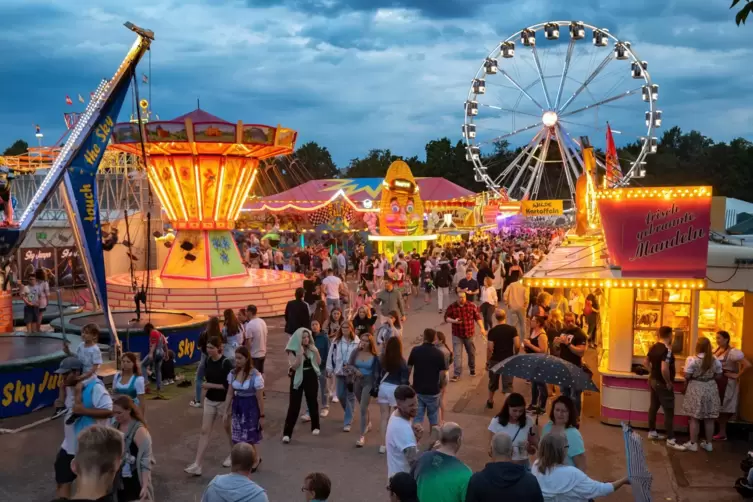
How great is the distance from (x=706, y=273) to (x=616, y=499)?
3268mm

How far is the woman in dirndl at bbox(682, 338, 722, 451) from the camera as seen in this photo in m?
7.98

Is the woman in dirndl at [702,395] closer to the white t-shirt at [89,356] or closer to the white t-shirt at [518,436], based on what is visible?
the white t-shirt at [518,436]

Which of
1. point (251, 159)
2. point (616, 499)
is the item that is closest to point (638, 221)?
point (616, 499)

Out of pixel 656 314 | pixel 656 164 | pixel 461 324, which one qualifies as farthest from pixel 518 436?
pixel 656 164

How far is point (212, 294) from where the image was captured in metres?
17.7

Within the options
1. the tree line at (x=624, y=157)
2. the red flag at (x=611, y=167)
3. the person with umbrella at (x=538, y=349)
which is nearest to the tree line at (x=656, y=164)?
the tree line at (x=624, y=157)

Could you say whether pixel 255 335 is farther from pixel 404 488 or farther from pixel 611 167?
pixel 611 167

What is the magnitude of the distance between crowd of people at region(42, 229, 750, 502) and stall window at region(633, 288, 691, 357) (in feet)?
3.10

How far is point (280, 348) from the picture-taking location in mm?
13641

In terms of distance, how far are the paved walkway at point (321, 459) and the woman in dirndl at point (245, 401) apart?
21.3 inches

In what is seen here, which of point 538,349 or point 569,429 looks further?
point 538,349

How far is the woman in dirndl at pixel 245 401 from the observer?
673 centimetres

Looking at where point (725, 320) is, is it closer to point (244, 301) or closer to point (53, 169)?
point (53, 169)

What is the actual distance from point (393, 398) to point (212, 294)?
11.2 metres
